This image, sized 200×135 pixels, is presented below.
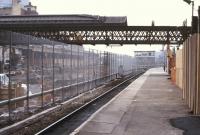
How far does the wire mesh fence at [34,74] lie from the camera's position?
575 inches

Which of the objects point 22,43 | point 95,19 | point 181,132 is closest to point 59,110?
point 22,43

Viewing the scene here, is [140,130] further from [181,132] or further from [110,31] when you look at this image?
[110,31]

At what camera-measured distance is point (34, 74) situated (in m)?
17.9

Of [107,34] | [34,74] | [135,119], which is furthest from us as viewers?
[107,34]

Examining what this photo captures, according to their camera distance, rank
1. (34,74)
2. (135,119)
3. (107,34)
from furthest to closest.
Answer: (107,34) → (34,74) → (135,119)

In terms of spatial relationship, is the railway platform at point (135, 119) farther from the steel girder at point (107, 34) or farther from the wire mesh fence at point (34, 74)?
the steel girder at point (107, 34)

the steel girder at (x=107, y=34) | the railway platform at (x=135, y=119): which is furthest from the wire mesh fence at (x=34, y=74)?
the steel girder at (x=107, y=34)

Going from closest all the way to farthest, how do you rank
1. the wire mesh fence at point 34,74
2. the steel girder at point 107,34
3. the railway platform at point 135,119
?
the railway platform at point 135,119
the wire mesh fence at point 34,74
the steel girder at point 107,34

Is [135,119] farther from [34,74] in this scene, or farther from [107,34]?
[107,34]

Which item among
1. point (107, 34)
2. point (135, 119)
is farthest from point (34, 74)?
point (107, 34)

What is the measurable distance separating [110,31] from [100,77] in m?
46.8

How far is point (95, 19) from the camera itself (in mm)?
99000

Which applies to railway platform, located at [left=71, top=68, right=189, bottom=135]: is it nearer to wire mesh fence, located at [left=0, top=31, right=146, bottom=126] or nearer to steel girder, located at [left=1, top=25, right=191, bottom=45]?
wire mesh fence, located at [left=0, top=31, right=146, bottom=126]

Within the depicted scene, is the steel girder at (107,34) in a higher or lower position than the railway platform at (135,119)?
higher
